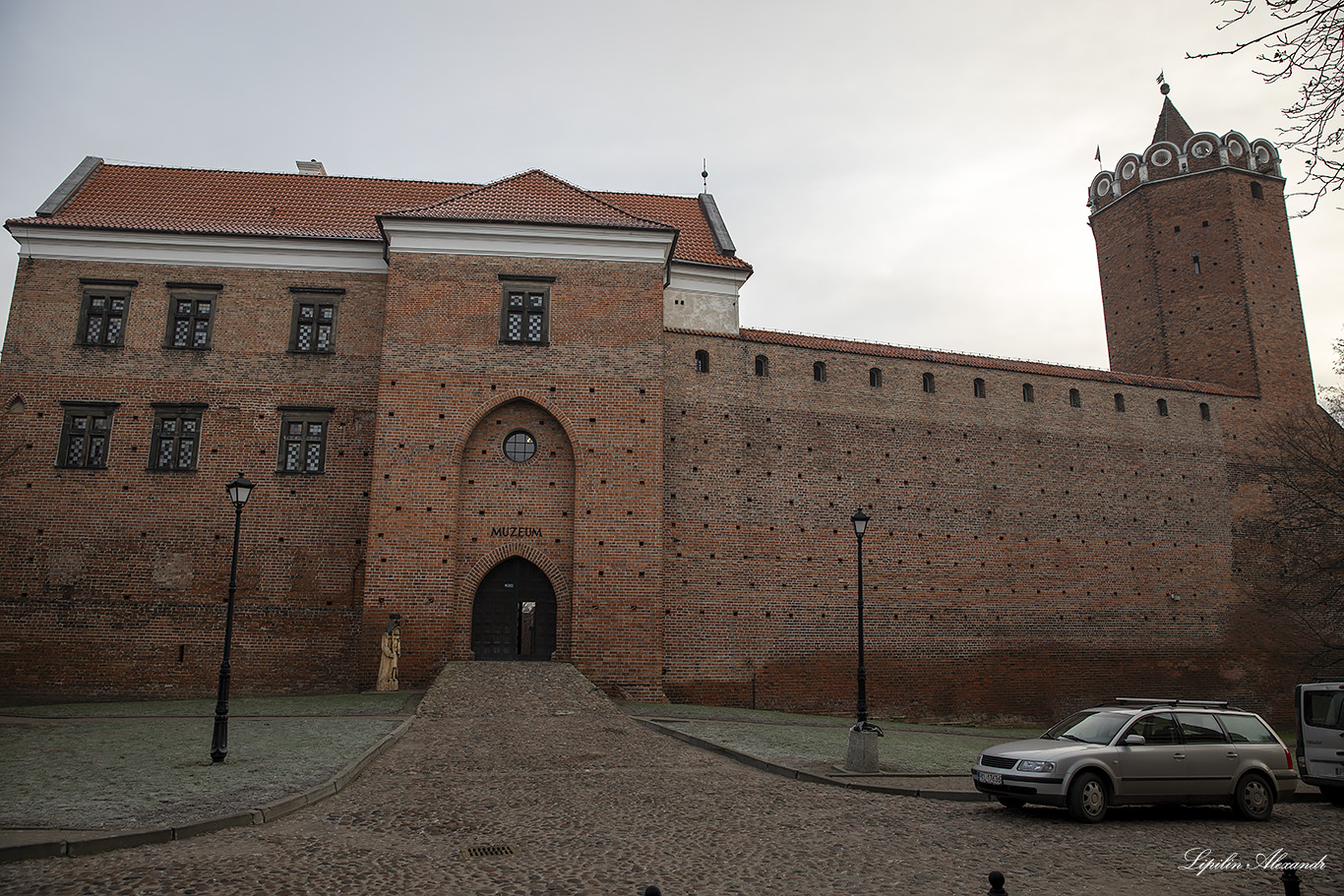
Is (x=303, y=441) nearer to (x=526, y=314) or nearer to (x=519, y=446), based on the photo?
(x=519, y=446)

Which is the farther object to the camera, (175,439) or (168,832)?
(175,439)

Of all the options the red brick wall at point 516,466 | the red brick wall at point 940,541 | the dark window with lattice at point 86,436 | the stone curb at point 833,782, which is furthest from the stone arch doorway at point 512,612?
the dark window with lattice at point 86,436

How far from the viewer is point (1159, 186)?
31.2 meters

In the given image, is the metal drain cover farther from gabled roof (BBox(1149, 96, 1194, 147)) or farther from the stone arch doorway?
gabled roof (BBox(1149, 96, 1194, 147))

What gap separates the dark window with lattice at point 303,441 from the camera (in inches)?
799

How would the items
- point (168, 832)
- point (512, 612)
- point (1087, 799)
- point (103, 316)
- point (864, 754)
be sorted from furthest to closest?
point (103, 316)
point (512, 612)
point (864, 754)
point (1087, 799)
point (168, 832)

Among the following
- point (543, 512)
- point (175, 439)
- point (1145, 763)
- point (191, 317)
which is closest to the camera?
point (1145, 763)

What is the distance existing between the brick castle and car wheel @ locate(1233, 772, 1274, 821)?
11.6m

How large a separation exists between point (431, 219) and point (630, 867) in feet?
55.3

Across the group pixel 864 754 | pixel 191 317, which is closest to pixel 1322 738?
pixel 864 754

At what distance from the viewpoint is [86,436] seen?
19969 millimetres

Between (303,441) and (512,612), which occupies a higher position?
(303,441)

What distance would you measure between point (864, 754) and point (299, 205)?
790 inches

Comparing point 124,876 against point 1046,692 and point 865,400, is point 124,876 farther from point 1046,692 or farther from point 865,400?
point 1046,692
